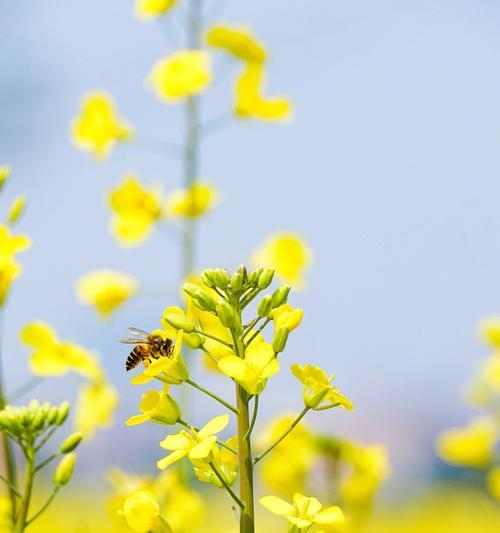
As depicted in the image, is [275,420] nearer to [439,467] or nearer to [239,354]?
[239,354]

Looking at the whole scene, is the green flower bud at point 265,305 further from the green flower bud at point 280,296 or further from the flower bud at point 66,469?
the flower bud at point 66,469

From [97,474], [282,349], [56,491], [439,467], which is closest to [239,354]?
[282,349]

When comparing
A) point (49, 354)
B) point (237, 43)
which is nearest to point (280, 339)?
point (49, 354)

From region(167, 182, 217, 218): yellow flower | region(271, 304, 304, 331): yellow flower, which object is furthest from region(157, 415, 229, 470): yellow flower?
region(167, 182, 217, 218): yellow flower

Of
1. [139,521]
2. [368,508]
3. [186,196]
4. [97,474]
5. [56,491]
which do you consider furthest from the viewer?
[186,196]

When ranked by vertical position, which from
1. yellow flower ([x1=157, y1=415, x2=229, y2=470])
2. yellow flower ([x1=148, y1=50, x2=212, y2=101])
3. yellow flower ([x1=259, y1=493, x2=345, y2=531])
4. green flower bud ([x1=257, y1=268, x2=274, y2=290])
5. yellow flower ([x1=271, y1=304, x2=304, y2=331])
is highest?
yellow flower ([x1=148, y1=50, x2=212, y2=101])

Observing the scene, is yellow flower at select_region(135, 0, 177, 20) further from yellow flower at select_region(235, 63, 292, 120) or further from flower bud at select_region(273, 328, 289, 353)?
flower bud at select_region(273, 328, 289, 353)
